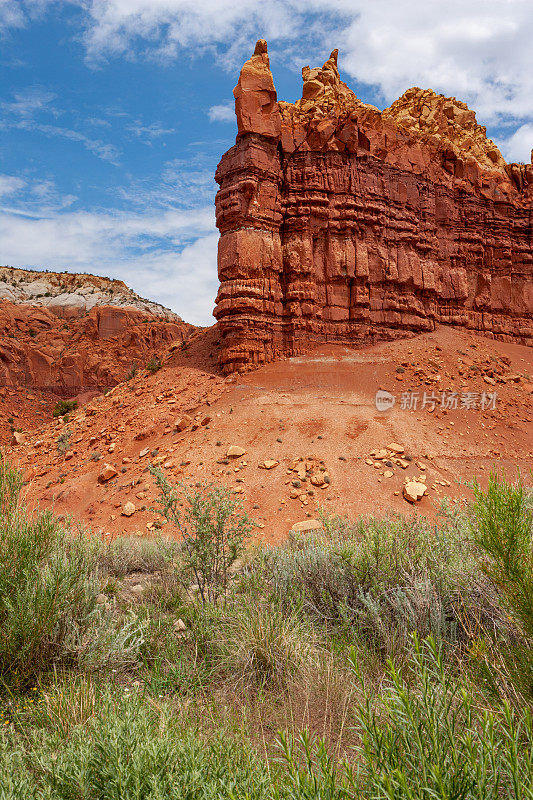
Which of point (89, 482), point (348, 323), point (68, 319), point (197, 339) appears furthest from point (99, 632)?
point (68, 319)

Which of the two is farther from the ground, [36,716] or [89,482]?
[36,716]

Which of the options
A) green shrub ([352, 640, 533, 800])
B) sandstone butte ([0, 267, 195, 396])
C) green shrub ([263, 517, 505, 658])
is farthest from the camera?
sandstone butte ([0, 267, 195, 396])

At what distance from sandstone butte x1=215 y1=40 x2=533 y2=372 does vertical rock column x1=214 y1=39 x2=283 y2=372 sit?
0.05m

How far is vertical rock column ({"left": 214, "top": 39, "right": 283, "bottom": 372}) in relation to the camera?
17.7 meters

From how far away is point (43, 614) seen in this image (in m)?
3.44

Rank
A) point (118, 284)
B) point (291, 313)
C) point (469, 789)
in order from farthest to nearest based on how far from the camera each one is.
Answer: point (118, 284) < point (291, 313) < point (469, 789)

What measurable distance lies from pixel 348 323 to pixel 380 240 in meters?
4.71

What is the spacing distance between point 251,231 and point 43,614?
1681 cm

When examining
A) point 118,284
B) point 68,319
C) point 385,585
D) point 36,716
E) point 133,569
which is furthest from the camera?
point 118,284

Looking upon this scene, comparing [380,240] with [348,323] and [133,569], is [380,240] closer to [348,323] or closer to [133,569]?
[348,323]

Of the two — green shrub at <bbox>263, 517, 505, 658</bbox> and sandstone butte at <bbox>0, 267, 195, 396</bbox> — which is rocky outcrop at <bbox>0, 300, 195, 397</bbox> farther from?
green shrub at <bbox>263, 517, 505, 658</bbox>

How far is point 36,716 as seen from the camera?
109 inches

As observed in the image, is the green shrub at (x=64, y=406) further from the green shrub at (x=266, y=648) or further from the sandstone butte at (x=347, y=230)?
the green shrub at (x=266, y=648)

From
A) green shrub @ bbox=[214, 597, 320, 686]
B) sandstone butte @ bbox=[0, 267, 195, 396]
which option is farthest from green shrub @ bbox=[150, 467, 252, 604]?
sandstone butte @ bbox=[0, 267, 195, 396]
